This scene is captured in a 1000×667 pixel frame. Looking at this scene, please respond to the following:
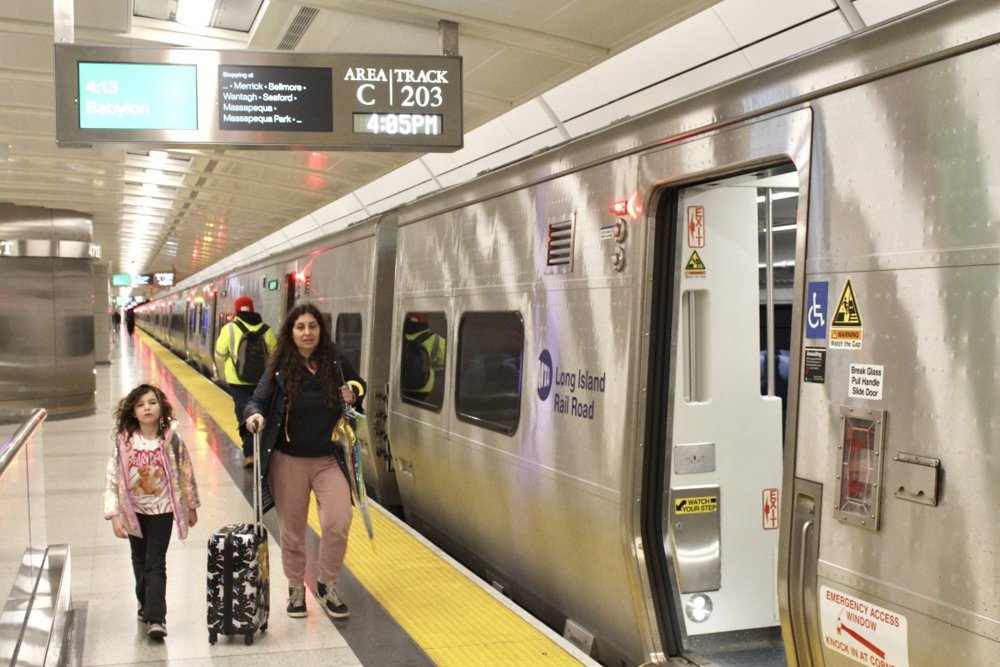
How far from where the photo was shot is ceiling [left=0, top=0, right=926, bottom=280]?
5.71m

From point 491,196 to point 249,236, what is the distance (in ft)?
52.9

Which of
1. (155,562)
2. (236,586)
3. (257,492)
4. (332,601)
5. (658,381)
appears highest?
(658,381)

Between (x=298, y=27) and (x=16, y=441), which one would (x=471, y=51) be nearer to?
(x=298, y=27)

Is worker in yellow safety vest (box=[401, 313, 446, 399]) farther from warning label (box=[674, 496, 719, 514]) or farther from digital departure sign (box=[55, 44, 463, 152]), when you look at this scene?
warning label (box=[674, 496, 719, 514])

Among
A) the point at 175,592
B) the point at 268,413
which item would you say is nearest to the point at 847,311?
the point at 268,413

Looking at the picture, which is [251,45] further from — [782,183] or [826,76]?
[826,76]

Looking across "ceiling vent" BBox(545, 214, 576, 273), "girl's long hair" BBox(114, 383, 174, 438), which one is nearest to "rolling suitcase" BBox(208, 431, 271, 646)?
"girl's long hair" BBox(114, 383, 174, 438)

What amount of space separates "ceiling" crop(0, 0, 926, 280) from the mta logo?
2.14 metres

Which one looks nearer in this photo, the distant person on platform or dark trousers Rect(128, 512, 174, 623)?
dark trousers Rect(128, 512, 174, 623)

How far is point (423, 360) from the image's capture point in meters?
6.80

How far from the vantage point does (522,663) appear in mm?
4145

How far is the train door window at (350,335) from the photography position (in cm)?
839

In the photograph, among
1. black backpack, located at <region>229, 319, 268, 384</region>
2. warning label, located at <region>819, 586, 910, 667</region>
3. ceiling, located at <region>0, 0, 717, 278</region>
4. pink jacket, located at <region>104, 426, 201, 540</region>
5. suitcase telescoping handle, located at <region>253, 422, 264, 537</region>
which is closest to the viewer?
warning label, located at <region>819, 586, 910, 667</region>

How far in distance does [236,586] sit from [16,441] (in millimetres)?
1297
